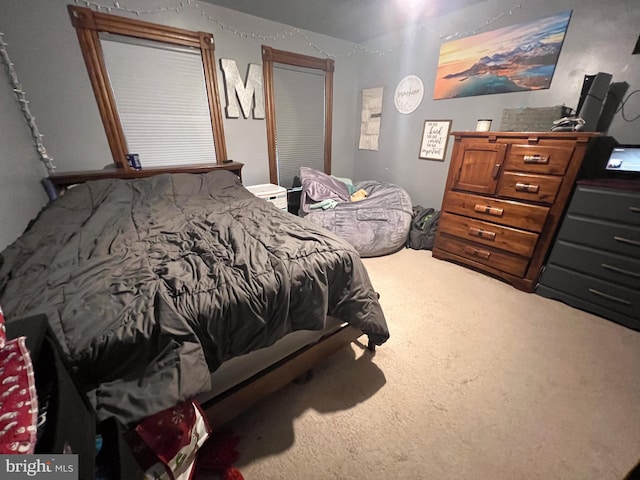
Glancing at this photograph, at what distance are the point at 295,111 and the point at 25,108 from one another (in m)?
2.57

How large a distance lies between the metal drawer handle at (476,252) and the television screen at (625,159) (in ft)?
3.31

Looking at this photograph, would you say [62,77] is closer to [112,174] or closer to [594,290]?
[112,174]

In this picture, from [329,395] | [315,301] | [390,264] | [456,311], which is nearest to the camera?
[315,301]

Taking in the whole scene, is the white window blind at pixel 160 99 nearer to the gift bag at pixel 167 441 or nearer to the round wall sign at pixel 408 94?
the round wall sign at pixel 408 94

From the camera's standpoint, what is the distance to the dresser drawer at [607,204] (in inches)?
63.9

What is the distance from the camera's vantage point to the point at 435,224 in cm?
294

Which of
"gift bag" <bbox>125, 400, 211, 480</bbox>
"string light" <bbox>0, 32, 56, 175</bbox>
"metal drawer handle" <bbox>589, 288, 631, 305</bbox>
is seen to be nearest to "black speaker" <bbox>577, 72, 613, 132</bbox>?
"metal drawer handle" <bbox>589, 288, 631, 305</bbox>

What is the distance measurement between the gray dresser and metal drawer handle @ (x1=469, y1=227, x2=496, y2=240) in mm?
Result: 418

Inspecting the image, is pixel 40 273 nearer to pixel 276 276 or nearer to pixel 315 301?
pixel 276 276

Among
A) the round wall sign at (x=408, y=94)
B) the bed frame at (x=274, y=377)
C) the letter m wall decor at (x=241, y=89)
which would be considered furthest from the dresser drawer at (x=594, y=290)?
the letter m wall decor at (x=241, y=89)

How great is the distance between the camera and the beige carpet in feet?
3.53

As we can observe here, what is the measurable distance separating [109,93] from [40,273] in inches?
82.5

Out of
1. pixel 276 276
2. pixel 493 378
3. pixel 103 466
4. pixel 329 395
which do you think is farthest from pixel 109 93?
pixel 493 378

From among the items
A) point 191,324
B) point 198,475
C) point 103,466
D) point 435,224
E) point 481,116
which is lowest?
point 198,475
